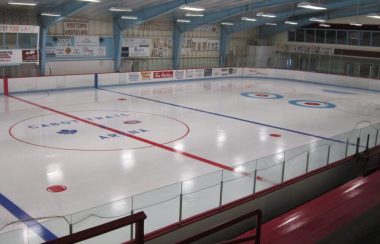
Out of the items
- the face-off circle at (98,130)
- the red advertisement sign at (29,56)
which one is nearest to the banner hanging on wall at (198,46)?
the red advertisement sign at (29,56)

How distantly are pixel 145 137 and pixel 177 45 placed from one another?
866 inches

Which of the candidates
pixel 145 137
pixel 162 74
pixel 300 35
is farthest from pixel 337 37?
pixel 145 137

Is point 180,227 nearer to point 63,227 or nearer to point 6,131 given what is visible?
point 63,227

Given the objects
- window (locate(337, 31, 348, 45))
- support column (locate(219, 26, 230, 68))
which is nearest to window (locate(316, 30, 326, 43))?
window (locate(337, 31, 348, 45))

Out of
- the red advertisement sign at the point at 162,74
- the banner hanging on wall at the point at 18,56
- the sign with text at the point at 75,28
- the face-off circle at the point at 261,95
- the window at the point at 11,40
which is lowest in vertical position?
the face-off circle at the point at 261,95

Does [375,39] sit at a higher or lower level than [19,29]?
higher

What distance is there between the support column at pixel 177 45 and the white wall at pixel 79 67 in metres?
6.05

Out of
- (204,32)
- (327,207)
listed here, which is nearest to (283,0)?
(204,32)

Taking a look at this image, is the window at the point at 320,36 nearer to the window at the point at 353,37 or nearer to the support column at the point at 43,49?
the window at the point at 353,37

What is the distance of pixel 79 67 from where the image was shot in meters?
29.0

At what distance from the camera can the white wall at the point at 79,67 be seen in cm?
2766

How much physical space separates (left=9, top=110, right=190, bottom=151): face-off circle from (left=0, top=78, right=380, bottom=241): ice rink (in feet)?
0.11

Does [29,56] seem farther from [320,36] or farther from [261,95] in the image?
[320,36]

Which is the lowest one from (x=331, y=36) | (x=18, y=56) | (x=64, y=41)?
(x=18, y=56)
